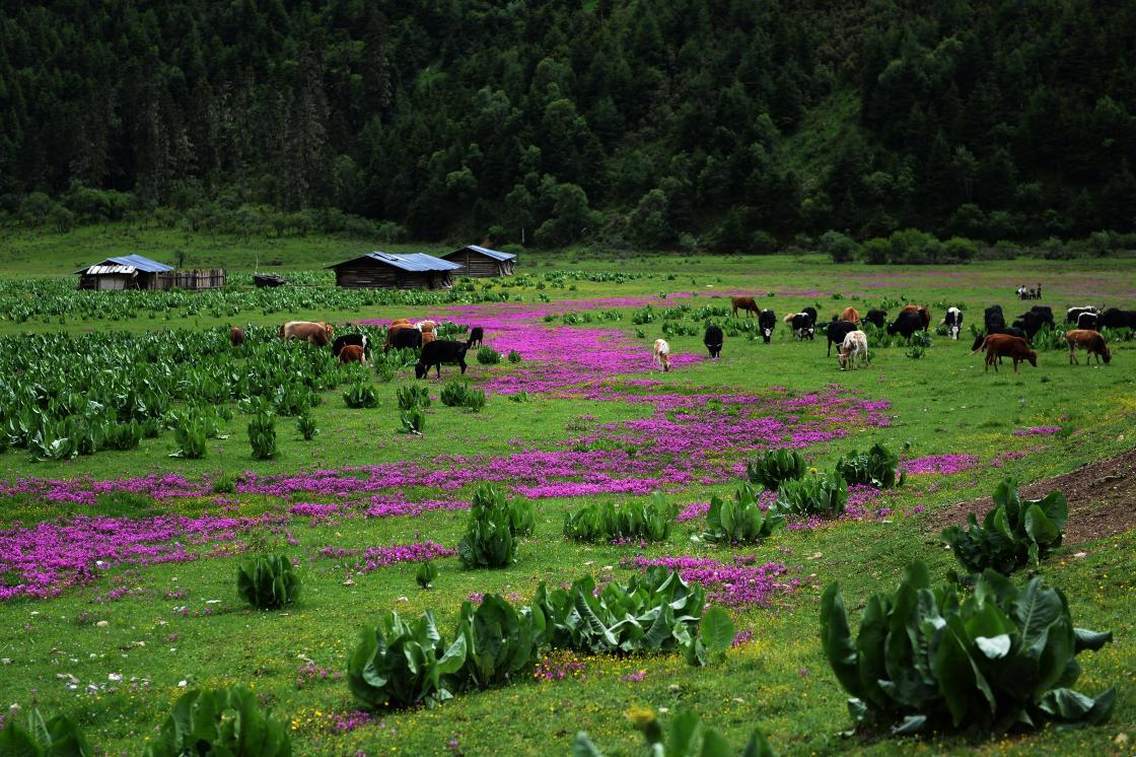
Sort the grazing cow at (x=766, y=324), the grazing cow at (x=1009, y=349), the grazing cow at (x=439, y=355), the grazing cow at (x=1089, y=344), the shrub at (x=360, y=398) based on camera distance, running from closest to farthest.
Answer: the shrub at (x=360, y=398)
the grazing cow at (x=1009, y=349)
the grazing cow at (x=1089, y=344)
the grazing cow at (x=439, y=355)
the grazing cow at (x=766, y=324)

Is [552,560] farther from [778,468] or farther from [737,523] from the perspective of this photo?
[778,468]

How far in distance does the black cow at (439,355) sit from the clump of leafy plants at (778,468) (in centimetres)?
1681

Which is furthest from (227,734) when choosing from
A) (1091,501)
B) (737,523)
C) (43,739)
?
(1091,501)

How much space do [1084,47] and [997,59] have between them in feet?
33.5

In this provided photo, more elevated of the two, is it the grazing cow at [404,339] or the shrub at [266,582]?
the grazing cow at [404,339]

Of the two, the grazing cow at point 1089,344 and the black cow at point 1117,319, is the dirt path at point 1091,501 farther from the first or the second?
the black cow at point 1117,319

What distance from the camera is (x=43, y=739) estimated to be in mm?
6488

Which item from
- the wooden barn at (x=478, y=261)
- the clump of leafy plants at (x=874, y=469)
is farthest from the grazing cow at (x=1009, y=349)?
the wooden barn at (x=478, y=261)

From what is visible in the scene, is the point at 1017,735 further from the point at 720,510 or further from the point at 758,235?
the point at 758,235

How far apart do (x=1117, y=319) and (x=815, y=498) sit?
1088 inches

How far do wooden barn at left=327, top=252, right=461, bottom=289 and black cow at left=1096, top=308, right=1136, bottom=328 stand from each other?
56.0 metres

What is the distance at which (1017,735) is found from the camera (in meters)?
5.90

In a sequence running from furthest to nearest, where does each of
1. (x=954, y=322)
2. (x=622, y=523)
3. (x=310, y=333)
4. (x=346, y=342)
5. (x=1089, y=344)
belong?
(x=310, y=333), (x=954, y=322), (x=346, y=342), (x=1089, y=344), (x=622, y=523)

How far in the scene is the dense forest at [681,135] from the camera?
11912cm
